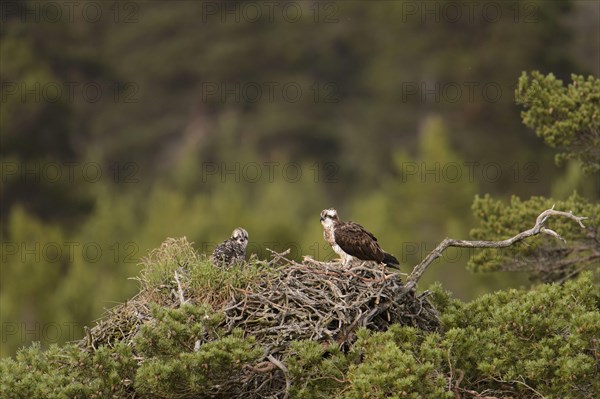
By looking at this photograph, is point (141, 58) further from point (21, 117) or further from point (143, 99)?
point (21, 117)

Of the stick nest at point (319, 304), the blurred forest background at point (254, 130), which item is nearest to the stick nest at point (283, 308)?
the stick nest at point (319, 304)

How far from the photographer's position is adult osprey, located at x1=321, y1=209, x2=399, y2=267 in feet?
45.0

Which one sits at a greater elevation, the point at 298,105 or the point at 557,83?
the point at 298,105

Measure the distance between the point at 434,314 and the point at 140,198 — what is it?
43157mm

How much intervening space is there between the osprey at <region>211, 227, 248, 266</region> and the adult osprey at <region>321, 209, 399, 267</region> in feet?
3.41

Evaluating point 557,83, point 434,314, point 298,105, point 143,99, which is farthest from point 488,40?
point 434,314

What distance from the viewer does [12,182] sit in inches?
1695

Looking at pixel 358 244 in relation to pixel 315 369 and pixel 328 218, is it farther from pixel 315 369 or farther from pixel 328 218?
pixel 315 369

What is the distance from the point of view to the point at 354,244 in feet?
45.1

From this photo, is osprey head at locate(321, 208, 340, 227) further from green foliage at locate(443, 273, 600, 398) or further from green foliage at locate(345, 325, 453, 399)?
green foliage at locate(345, 325, 453, 399)

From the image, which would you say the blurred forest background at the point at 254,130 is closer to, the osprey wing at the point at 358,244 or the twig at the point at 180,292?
the osprey wing at the point at 358,244

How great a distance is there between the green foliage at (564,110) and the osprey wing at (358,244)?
446 centimetres

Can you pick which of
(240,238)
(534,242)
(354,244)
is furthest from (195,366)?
(534,242)

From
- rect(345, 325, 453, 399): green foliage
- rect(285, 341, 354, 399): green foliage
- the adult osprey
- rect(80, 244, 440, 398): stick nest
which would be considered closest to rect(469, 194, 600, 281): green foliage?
the adult osprey
